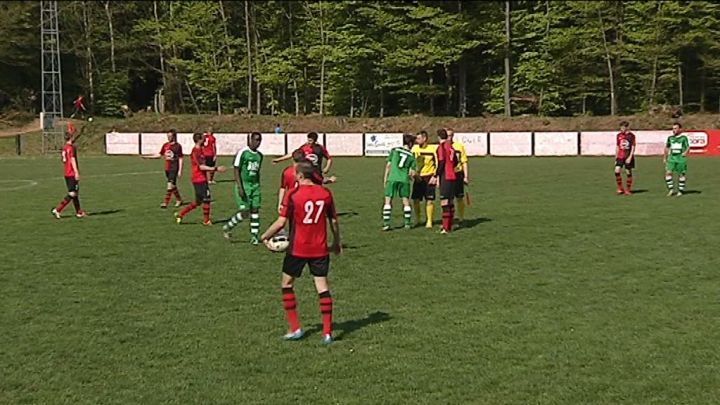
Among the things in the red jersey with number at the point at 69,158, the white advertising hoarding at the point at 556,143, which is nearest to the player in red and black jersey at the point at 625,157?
the red jersey with number at the point at 69,158

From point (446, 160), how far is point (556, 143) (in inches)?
1283

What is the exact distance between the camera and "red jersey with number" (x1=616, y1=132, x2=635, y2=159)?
2344 cm

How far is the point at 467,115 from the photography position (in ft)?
223

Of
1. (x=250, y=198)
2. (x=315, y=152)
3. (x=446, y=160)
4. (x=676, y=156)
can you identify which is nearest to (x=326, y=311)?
(x=250, y=198)

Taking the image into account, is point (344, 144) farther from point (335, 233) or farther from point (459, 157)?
point (335, 233)

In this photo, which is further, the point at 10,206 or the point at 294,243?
the point at 10,206

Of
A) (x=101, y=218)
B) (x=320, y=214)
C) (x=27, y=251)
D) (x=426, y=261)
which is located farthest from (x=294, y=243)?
(x=101, y=218)

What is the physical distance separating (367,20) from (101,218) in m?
50.5

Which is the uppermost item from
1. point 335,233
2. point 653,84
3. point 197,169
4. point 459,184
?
point 653,84

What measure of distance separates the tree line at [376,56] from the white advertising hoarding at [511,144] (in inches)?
639

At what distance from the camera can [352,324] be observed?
8891 mm

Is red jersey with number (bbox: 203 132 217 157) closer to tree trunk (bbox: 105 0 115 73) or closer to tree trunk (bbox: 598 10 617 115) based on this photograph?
tree trunk (bbox: 598 10 617 115)

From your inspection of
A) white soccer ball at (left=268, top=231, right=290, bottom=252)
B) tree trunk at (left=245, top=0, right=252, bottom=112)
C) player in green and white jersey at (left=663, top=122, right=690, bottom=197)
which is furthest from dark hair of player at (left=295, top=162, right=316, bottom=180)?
tree trunk at (left=245, top=0, right=252, bottom=112)

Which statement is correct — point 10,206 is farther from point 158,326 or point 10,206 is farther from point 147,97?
point 147,97
